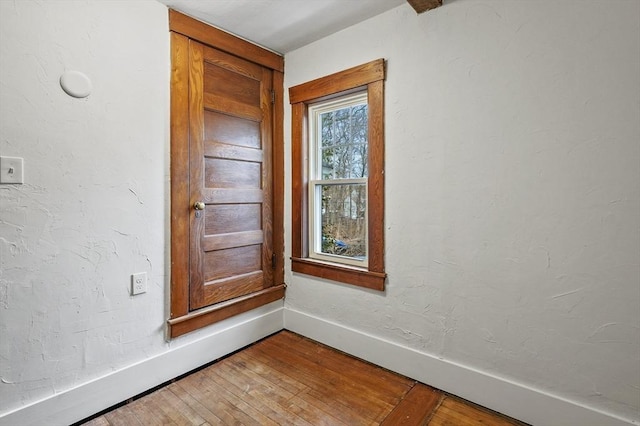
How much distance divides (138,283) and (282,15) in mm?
1958

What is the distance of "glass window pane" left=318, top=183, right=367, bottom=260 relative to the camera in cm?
246

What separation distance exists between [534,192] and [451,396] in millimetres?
1251

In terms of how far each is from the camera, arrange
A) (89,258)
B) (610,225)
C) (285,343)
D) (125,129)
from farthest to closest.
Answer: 1. (285,343)
2. (125,129)
3. (89,258)
4. (610,225)

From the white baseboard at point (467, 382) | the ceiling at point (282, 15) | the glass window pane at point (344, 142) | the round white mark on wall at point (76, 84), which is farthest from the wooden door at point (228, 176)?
the white baseboard at point (467, 382)

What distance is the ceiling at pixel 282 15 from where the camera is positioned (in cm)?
204

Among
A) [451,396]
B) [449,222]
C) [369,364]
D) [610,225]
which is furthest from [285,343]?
[610,225]

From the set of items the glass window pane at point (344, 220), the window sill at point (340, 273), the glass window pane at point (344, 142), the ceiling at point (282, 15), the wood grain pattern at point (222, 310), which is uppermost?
the ceiling at point (282, 15)

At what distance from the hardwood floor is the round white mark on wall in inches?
68.0

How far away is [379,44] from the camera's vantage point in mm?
2197

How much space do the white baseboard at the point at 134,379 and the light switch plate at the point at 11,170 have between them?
3.59 feet

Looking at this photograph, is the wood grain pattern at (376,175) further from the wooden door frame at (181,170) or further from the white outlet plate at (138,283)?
the white outlet plate at (138,283)

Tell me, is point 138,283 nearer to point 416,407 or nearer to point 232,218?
point 232,218

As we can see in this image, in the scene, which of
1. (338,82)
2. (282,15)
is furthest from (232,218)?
(282,15)

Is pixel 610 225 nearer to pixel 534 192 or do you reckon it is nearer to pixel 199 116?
pixel 534 192
